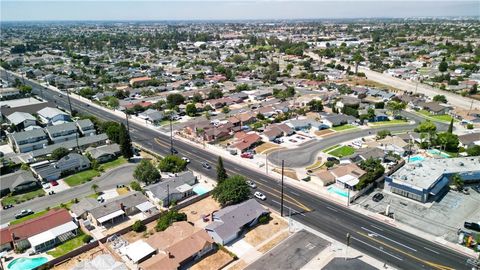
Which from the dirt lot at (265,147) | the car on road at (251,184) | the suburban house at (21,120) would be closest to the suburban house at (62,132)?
the suburban house at (21,120)

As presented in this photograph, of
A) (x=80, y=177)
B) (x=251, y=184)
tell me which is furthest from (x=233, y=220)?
(x=80, y=177)

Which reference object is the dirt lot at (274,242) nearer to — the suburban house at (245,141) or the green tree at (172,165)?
the green tree at (172,165)

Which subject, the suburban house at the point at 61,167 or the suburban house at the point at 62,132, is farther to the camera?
the suburban house at the point at 62,132

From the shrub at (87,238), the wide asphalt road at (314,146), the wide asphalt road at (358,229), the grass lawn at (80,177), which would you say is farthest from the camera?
the wide asphalt road at (314,146)

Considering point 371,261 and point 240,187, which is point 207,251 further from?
point 371,261

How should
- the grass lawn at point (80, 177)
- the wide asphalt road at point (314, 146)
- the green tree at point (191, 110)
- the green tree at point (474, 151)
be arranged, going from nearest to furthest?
the grass lawn at point (80, 177), the green tree at point (474, 151), the wide asphalt road at point (314, 146), the green tree at point (191, 110)

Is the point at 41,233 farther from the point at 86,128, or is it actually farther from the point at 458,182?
the point at 458,182

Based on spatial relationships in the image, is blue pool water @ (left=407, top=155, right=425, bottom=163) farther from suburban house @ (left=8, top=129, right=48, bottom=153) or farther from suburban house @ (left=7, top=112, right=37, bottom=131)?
suburban house @ (left=7, top=112, right=37, bottom=131)

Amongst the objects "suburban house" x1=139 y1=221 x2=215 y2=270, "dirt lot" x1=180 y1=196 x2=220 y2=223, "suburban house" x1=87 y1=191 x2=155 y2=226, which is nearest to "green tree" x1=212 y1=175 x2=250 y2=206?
"dirt lot" x1=180 y1=196 x2=220 y2=223
